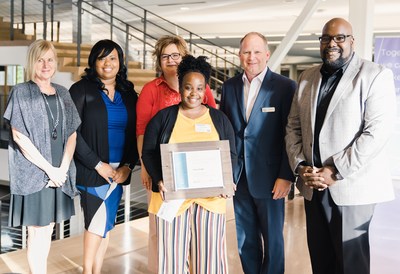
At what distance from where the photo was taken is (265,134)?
9.48 ft

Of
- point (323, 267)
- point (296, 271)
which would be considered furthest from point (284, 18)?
point (323, 267)

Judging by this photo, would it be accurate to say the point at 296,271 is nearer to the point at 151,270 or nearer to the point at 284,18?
the point at 151,270

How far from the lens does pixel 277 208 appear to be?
119 inches

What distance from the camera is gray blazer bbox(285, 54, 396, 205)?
2.46m

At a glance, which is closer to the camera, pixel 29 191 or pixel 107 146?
pixel 29 191

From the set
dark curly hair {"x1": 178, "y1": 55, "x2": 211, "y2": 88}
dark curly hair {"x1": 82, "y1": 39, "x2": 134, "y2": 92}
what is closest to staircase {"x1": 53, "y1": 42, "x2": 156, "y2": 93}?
dark curly hair {"x1": 82, "y1": 39, "x2": 134, "y2": 92}

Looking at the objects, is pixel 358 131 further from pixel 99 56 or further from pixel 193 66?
pixel 99 56

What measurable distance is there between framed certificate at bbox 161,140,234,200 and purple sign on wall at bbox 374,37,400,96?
5.51m

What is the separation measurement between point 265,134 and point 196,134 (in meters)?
0.49

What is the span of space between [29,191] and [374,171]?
1.88 m

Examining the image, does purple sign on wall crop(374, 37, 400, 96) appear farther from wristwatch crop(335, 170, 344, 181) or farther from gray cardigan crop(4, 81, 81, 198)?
gray cardigan crop(4, 81, 81, 198)

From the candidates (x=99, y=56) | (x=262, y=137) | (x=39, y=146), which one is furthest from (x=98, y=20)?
(x=262, y=137)

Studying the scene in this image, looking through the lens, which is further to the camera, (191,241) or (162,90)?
(162,90)

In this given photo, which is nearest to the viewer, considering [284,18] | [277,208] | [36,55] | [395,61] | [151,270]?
[36,55]
